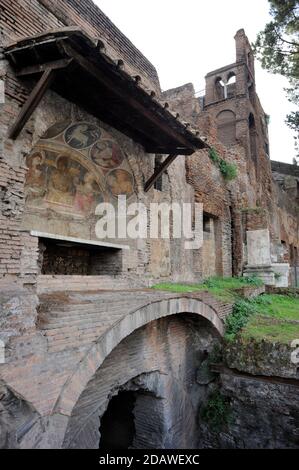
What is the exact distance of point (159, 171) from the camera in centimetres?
655

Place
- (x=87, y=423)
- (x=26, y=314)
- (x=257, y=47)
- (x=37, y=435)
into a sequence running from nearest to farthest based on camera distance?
(x=37, y=435), (x=26, y=314), (x=87, y=423), (x=257, y=47)

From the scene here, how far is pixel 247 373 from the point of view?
614cm

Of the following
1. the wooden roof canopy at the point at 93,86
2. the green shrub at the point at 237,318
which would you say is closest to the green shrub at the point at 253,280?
the green shrub at the point at 237,318

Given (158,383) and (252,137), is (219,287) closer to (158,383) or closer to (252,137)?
(158,383)

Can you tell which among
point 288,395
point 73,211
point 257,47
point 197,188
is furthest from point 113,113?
point 257,47

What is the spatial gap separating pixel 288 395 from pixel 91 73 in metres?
6.05

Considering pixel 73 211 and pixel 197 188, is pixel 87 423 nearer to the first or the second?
pixel 73 211

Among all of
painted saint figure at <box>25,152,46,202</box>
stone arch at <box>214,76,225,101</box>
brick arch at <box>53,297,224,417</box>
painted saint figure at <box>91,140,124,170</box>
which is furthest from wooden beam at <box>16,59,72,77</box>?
stone arch at <box>214,76,225,101</box>

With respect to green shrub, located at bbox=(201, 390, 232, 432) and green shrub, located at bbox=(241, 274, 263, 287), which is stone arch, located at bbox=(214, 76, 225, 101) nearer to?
green shrub, located at bbox=(241, 274, 263, 287)

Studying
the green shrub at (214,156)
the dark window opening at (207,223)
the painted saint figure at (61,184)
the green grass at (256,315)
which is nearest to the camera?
the painted saint figure at (61,184)

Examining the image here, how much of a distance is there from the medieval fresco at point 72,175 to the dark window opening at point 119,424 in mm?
3948

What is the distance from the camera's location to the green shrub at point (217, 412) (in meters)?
6.40

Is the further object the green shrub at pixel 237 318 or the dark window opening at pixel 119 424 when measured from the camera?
the dark window opening at pixel 119 424

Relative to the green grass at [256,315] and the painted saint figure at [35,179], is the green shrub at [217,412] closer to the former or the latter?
the green grass at [256,315]
